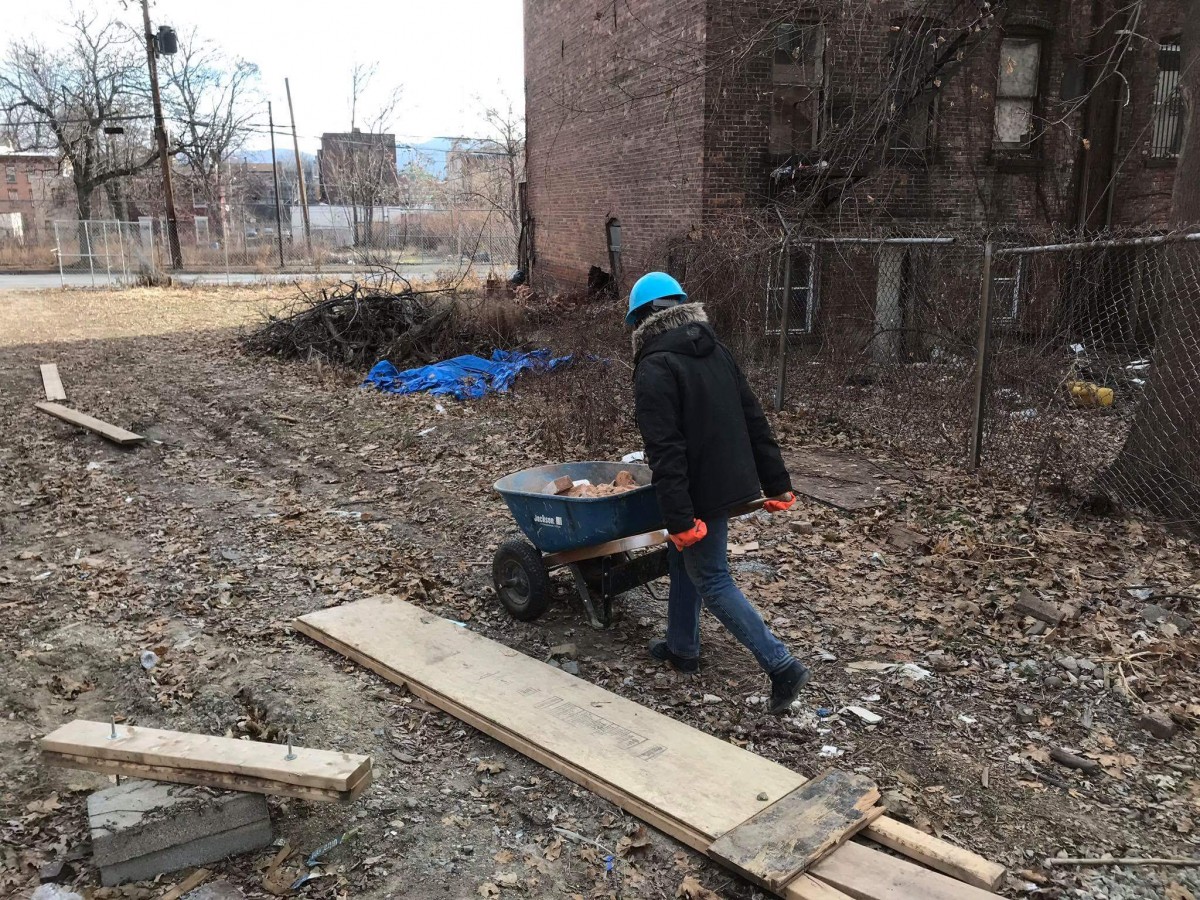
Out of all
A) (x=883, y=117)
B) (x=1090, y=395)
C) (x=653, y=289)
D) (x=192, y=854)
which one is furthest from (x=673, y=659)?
(x=883, y=117)

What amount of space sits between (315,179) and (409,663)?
337ft

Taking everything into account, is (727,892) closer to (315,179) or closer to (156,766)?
(156,766)

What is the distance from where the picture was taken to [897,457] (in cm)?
827

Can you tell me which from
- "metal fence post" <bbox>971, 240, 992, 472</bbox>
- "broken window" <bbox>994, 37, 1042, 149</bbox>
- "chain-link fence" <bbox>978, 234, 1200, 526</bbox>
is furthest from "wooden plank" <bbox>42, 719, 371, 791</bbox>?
"broken window" <bbox>994, 37, 1042, 149</bbox>

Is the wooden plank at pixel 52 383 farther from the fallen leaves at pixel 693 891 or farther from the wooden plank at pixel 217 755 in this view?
the fallen leaves at pixel 693 891

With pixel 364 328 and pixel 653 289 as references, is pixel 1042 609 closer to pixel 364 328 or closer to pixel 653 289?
pixel 653 289

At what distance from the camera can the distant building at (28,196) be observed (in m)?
47.4

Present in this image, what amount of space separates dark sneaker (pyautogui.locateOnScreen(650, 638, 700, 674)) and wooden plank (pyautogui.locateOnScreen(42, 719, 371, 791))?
1.83m

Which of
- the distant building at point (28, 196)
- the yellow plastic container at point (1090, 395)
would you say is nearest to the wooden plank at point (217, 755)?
the yellow plastic container at point (1090, 395)

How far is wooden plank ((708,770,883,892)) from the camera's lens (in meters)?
2.97

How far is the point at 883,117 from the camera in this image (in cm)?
1167

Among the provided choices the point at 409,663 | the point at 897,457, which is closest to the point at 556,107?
the point at 897,457

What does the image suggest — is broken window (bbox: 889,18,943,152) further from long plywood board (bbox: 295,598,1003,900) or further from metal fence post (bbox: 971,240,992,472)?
long plywood board (bbox: 295,598,1003,900)

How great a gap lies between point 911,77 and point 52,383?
40.8 ft
